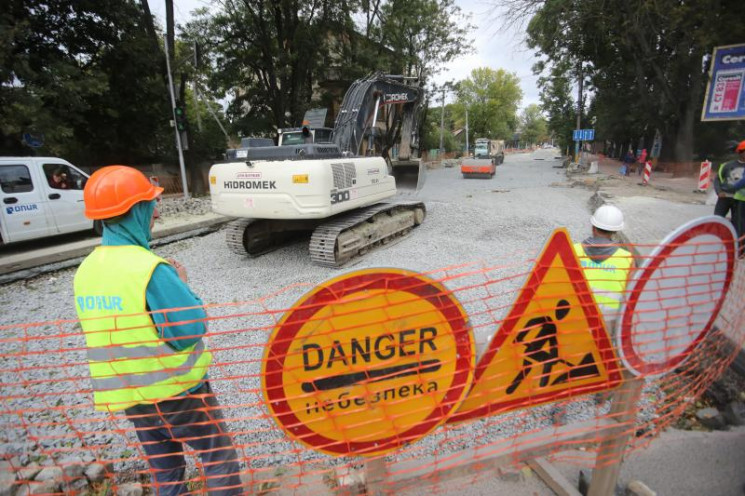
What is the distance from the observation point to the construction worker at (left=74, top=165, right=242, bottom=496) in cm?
154

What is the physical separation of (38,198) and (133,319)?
8.05 m

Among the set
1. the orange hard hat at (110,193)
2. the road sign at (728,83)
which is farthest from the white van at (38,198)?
the road sign at (728,83)

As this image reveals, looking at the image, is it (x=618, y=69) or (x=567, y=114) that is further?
(x=567, y=114)

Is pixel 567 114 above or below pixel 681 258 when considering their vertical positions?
above

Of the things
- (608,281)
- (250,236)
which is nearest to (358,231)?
(250,236)

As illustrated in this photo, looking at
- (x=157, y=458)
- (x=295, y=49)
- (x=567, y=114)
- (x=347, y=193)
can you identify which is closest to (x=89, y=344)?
(x=157, y=458)

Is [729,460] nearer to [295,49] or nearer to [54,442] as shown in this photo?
[54,442]

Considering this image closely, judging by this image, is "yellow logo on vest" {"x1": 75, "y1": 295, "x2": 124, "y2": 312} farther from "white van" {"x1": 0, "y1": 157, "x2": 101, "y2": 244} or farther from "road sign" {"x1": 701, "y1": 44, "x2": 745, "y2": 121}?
"road sign" {"x1": 701, "y1": 44, "x2": 745, "y2": 121}

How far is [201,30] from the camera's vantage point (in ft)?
54.2

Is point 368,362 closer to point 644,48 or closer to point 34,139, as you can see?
point 34,139

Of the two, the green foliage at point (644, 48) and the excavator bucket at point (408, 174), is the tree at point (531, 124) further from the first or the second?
the excavator bucket at point (408, 174)

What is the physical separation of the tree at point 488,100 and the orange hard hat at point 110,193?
56.7 m

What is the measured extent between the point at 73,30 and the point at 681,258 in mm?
17004

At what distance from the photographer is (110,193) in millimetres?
1593
